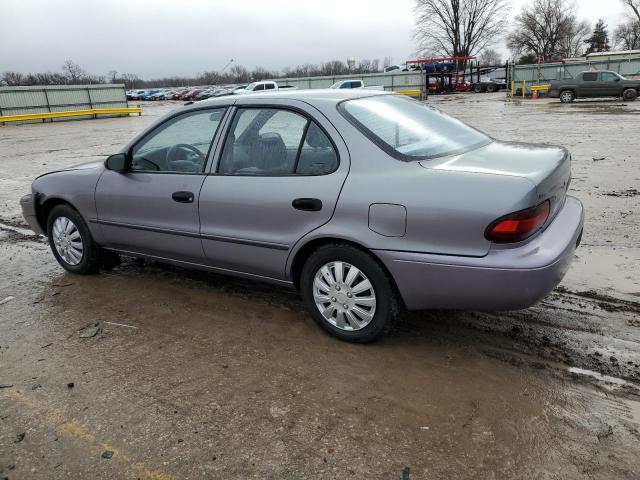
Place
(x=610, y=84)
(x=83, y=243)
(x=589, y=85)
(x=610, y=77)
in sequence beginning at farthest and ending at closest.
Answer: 1. (x=589, y=85)
2. (x=610, y=84)
3. (x=610, y=77)
4. (x=83, y=243)

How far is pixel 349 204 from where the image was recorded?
10.1 ft

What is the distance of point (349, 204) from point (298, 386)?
1.11 metres

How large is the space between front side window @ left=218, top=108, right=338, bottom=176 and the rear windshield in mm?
281

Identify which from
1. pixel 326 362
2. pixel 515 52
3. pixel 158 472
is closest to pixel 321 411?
pixel 326 362

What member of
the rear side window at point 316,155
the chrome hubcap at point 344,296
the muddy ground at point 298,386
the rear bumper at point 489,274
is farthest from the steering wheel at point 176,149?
the rear bumper at point 489,274

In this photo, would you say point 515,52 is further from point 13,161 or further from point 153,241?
point 153,241

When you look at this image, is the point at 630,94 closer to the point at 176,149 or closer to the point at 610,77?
the point at 610,77

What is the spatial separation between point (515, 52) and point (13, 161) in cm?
8322

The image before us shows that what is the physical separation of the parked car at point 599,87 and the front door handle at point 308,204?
26107 mm

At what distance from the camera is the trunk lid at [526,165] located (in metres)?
2.88

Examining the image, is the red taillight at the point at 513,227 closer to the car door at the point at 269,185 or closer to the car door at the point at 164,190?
the car door at the point at 269,185

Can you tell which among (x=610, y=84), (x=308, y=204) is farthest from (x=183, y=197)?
(x=610, y=84)

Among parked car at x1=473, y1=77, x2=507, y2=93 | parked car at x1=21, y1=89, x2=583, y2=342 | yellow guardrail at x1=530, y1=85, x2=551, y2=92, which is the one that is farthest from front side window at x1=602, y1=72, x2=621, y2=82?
parked car at x1=21, y1=89, x2=583, y2=342

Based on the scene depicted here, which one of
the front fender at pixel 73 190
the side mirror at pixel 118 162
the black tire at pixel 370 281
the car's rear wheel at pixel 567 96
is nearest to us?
the black tire at pixel 370 281
